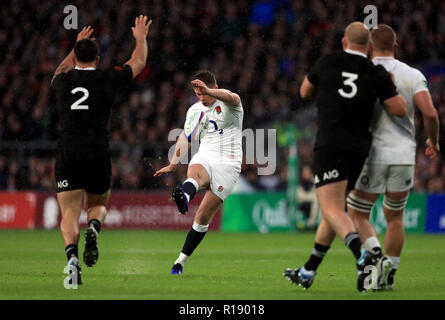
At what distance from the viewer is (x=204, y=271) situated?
32.3 ft

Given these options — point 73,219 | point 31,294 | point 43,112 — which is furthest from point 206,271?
point 43,112

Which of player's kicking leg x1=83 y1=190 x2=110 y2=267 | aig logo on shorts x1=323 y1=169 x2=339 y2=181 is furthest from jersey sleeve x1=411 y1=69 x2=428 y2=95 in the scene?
player's kicking leg x1=83 y1=190 x2=110 y2=267

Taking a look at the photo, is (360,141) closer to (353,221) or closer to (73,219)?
(353,221)

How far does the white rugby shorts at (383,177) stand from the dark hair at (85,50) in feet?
8.83

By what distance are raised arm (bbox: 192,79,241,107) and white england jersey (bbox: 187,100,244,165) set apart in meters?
0.25

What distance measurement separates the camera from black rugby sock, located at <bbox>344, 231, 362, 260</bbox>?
690 cm

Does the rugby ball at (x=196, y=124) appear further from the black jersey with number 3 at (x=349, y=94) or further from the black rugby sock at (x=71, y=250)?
the black jersey with number 3 at (x=349, y=94)

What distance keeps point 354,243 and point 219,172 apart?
2902mm

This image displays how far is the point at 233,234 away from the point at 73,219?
11500 millimetres

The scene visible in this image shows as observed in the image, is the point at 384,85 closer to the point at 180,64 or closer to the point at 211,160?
the point at 211,160

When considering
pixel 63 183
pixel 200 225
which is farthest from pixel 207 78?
A: pixel 63 183

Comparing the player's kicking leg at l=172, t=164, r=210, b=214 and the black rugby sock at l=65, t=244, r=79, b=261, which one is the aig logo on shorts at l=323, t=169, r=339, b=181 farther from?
the black rugby sock at l=65, t=244, r=79, b=261

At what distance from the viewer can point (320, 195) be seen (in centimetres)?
730

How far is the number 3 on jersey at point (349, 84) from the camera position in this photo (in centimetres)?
721
